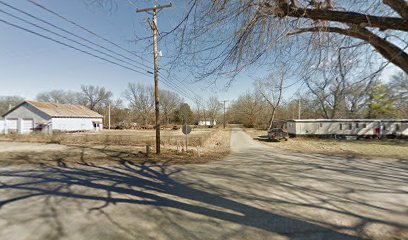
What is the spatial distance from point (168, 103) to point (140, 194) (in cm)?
6234

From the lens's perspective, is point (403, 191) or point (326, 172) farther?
point (326, 172)

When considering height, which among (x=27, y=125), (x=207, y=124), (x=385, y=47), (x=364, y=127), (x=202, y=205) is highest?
(x=385, y=47)

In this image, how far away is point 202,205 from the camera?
15.4 feet

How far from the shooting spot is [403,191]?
5.87 metres

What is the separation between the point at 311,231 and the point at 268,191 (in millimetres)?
2217

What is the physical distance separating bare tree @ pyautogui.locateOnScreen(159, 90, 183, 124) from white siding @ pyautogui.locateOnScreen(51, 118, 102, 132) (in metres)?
24.8

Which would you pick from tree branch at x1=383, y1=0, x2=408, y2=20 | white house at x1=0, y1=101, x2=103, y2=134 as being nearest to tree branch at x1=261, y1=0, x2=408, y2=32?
tree branch at x1=383, y1=0, x2=408, y2=20

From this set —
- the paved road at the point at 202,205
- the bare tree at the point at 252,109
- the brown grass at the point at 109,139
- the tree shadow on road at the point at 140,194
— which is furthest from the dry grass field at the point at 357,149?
the bare tree at the point at 252,109

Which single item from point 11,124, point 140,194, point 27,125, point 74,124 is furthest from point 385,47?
point 11,124

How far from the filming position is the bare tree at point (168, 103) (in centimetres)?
6475

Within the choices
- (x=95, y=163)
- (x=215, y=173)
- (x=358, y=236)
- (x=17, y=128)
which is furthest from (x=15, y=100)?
(x=358, y=236)

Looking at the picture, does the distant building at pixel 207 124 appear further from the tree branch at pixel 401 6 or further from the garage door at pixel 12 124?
the tree branch at pixel 401 6

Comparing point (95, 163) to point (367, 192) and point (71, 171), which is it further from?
point (367, 192)

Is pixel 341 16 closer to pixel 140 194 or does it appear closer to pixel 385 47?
pixel 385 47
